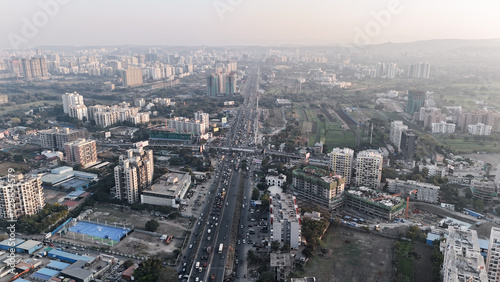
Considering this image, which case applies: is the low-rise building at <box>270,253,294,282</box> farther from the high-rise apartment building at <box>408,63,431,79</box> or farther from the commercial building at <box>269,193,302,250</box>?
the high-rise apartment building at <box>408,63,431,79</box>

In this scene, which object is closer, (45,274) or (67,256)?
(45,274)

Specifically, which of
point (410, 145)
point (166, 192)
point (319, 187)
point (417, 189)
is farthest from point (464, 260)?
point (410, 145)

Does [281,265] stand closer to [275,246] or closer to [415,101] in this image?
[275,246]

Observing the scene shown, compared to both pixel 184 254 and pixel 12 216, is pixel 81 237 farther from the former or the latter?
pixel 184 254

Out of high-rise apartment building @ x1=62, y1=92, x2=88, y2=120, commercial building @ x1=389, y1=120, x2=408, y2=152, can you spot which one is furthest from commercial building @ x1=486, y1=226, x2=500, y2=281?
high-rise apartment building @ x1=62, y1=92, x2=88, y2=120

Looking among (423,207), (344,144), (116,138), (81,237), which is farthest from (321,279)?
(116,138)

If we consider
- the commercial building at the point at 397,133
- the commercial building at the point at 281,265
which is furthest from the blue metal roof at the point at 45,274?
the commercial building at the point at 397,133
